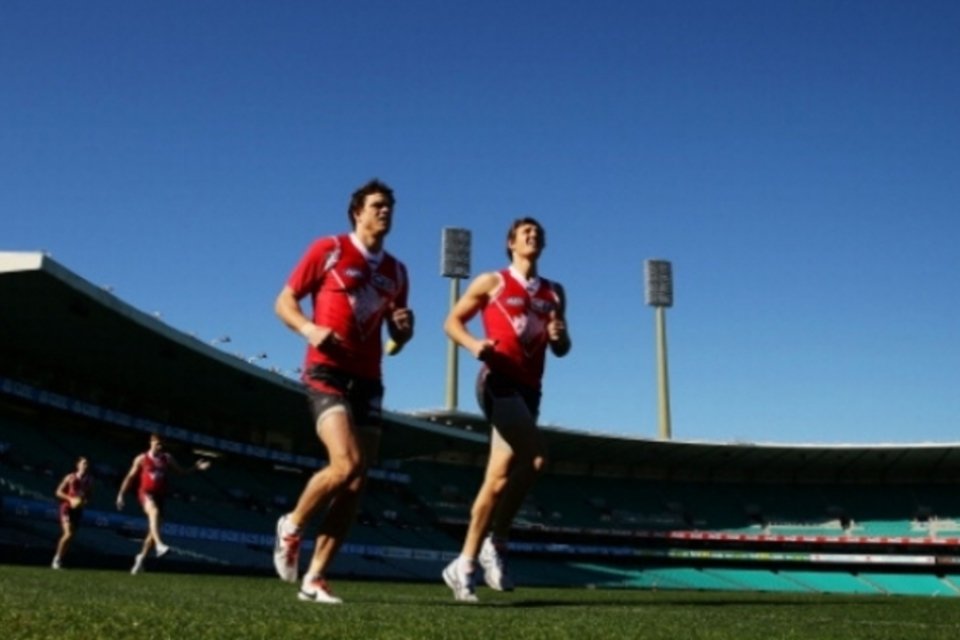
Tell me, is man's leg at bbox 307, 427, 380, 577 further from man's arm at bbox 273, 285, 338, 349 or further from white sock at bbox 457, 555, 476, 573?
white sock at bbox 457, 555, 476, 573

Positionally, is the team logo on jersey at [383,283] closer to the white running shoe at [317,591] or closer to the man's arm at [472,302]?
the man's arm at [472,302]

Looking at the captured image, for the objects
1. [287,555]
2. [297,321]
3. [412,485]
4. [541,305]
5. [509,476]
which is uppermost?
[541,305]

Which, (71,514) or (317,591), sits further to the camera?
(71,514)

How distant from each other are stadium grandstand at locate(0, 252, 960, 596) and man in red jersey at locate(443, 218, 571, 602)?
1795cm

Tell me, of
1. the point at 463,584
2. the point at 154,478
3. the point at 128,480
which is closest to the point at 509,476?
the point at 463,584

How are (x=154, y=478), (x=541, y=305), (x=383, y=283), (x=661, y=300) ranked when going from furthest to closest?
1. (x=661, y=300)
2. (x=154, y=478)
3. (x=541, y=305)
4. (x=383, y=283)

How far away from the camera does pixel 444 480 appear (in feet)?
169

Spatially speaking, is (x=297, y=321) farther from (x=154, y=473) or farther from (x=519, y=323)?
(x=154, y=473)

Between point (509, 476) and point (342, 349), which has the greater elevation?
point (342, 349)

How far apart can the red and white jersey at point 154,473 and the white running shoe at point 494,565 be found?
8.92 meters

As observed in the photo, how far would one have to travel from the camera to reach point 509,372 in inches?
248

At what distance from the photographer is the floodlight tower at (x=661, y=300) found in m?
69.2

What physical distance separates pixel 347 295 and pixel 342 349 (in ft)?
1.18

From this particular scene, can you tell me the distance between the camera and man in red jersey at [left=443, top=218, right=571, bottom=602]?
6.23m
